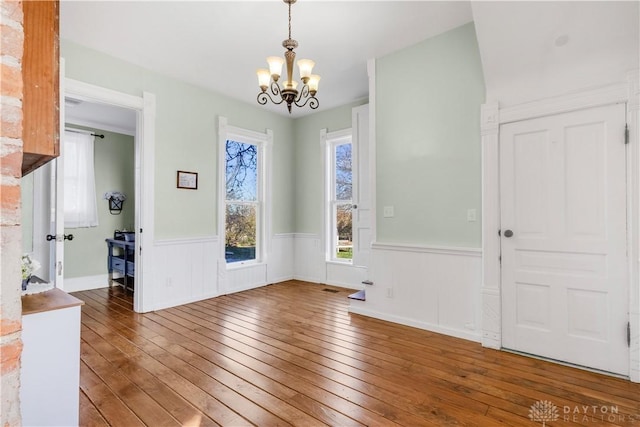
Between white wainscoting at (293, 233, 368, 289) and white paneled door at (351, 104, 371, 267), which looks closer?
white paneled door at (351, 104, 371, 267)

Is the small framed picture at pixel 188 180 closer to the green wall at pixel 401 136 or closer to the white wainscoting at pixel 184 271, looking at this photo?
the green wall at pixel 401 136

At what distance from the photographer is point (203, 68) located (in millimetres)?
3885

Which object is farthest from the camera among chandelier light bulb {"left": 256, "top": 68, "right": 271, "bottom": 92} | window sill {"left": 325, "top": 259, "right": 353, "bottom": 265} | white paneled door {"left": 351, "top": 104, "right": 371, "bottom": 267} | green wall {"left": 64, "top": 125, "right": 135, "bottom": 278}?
window sill {"left": 325, "top": 259, "right": 353, "bottom": 265}

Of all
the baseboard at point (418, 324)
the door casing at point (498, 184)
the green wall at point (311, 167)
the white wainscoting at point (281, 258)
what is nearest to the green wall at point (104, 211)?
the white wainscoting at point (281, 258)

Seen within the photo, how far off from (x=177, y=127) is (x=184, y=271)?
1848 millimetres

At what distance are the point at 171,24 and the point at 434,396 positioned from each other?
3.66 m

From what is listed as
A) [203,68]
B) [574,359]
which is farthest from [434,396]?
[203,68]

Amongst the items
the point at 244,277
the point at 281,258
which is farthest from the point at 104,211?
the point at 281,258

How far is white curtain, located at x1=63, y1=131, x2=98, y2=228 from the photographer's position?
16.2 ft

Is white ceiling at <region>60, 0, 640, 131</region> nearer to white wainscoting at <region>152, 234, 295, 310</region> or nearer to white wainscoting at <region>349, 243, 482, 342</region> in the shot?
white wainscoting at <region>349, 243, 482, 342</region>

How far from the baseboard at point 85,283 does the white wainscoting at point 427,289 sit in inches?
166

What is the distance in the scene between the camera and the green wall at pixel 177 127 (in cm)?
352

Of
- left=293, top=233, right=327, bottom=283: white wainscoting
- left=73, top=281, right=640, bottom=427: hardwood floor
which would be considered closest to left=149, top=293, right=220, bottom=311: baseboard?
left=73, top=281, right=640, bottom=427: hardwood floor

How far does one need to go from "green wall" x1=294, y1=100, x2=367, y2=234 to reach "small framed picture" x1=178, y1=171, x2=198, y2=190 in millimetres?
1915
